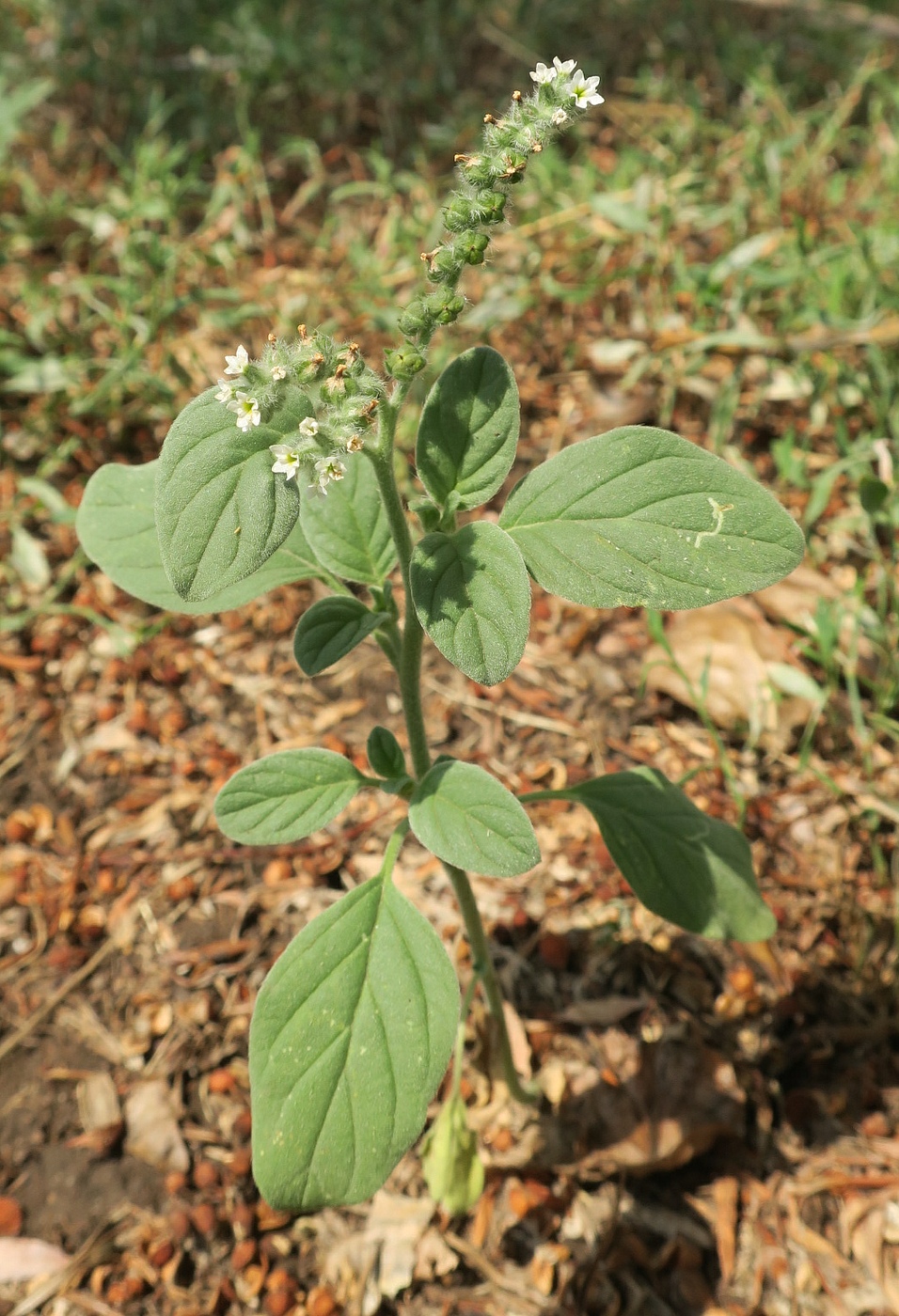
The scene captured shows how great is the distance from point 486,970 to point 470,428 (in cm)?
110

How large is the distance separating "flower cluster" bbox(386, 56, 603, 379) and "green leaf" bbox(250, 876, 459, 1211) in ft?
3.11

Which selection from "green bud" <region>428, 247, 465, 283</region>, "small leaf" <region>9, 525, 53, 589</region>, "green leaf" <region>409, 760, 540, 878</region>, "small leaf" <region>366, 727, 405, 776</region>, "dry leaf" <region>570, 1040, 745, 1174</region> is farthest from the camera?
"small leaf" <region>9, 525, 53, 589</region>

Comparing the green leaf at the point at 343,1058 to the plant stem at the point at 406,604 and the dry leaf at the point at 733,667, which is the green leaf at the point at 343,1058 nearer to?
the plant stem at the point at 406,604

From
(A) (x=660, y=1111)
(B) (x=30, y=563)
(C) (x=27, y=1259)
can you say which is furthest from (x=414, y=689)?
(B) (x=30, y=563)

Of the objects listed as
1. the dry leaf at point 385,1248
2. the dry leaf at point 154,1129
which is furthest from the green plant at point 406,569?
the dry leaf at point 154,1129

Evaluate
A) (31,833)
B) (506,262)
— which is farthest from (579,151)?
(31,833)

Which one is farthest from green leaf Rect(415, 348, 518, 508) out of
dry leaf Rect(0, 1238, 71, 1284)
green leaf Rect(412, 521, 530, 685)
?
dry leaf Rect(0, 1238, 71, 1284)

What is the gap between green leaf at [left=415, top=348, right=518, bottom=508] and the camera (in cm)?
166

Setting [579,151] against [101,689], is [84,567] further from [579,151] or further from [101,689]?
[579,151]

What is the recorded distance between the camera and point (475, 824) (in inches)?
65.2

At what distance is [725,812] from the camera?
2.82 meters

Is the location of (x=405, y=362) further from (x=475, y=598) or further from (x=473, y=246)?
(x=475, y=598)

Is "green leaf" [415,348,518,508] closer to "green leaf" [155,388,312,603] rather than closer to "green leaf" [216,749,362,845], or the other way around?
"green leaf" [155,388,312,603]

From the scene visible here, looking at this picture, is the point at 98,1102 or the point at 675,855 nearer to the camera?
the point at 675,855
